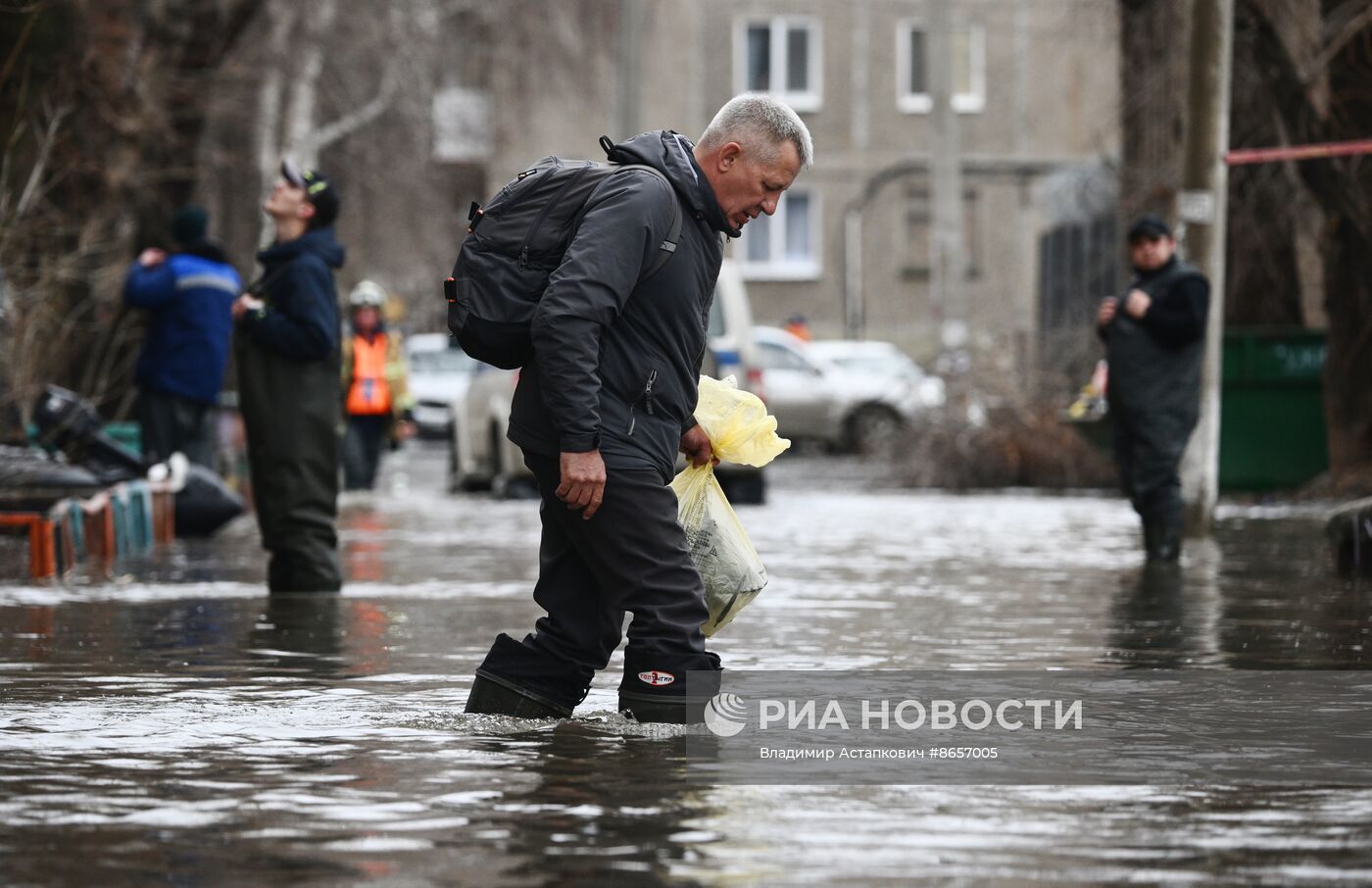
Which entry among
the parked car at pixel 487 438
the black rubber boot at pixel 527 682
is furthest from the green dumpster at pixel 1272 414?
the black rubber boot at pixel 527 682

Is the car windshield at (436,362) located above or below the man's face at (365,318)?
below

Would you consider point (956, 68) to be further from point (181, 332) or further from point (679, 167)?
point (679, 167)

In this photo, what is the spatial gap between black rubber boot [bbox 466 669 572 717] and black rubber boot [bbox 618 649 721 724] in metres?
0.28

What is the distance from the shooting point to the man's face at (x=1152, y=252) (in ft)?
45.3

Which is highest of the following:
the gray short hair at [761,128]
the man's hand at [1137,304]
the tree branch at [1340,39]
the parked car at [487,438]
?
the tree branch at [1340,39]

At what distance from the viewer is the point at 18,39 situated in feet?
47.7

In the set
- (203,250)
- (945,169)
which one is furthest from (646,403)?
(945,169)

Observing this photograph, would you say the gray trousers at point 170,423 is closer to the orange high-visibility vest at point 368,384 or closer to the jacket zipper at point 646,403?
the orange high-visibility vest at point 368,384

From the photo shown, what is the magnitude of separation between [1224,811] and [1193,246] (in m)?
10.5

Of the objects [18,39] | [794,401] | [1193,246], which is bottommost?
[794,401]

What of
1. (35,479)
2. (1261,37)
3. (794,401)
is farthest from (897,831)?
(794,401)

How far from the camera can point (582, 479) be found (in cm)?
647

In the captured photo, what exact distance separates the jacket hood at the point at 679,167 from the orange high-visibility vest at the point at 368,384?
14.8 m

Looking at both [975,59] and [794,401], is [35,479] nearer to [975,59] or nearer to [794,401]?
[794,401]
